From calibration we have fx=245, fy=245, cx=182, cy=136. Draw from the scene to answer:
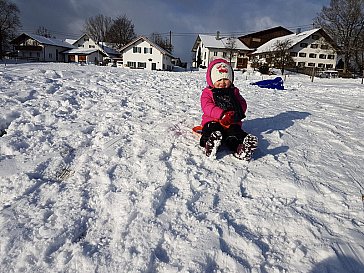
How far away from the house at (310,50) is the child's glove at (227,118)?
41.4 meters

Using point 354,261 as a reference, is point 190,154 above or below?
above

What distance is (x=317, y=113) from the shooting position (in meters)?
5.45

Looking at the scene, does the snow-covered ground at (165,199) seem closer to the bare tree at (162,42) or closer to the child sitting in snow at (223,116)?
the child sitting in snow at (223,116)

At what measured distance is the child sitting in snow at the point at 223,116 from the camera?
9.06 ft

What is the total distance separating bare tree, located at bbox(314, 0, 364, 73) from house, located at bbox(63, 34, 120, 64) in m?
38.9

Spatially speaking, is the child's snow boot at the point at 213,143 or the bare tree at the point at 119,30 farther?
the bare tree at the point at 119,30

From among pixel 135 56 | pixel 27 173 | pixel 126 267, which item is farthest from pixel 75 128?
pixel 135 56

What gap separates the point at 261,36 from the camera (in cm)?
5131

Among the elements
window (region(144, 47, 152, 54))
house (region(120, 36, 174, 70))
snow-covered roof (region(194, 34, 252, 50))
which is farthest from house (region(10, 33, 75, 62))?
snow-covered roof (region(194, 34, 252, 50))

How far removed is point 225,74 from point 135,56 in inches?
1619

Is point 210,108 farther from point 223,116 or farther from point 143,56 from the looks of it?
point 143,56

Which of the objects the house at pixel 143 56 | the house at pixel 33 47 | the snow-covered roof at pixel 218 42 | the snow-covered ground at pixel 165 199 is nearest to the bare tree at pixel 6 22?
the house at pixel 33 47

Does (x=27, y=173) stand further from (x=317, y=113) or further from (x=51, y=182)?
(x=317, y=113)

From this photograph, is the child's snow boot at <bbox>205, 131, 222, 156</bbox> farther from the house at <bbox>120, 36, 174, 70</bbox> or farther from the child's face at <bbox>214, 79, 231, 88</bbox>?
the house at <bbox>120, 36, 174, 70</bbox>
